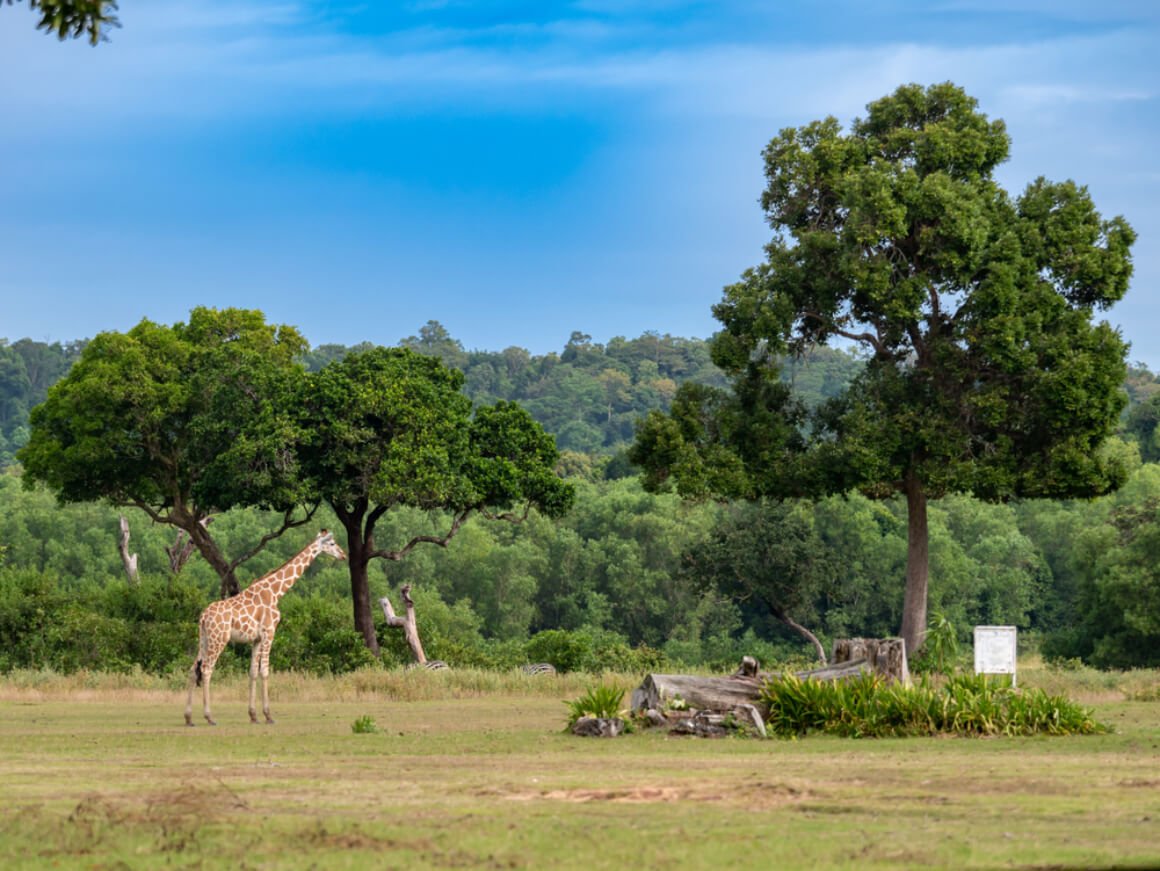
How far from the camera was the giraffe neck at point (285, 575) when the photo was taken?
2664 centimetres

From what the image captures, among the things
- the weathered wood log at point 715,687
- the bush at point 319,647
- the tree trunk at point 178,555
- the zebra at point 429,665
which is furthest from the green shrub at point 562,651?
the weathered wood log at point 715,687

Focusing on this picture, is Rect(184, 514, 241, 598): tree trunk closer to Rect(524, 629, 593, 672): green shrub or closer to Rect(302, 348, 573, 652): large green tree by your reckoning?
Rect(302, 348, 573, 652): large green tree

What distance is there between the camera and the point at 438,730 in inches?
926

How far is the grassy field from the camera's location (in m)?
11.0

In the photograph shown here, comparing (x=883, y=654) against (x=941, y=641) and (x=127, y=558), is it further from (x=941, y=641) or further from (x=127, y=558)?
(x=127, y=558)

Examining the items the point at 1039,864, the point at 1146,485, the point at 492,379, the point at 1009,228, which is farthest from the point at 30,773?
the point at 492,379

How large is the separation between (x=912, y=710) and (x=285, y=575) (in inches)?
445

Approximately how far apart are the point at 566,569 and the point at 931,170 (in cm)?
6568

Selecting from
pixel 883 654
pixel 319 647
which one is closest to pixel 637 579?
pixel 319 647

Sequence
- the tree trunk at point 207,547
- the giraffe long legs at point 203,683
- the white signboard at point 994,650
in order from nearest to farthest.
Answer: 1. the giraffe long legs at point 203,683
2. the white signboard at point 994,650
3. the tree trunk at point 207,547

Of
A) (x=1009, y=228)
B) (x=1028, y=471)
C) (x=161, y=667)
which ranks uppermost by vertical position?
(x=1009, y=228)

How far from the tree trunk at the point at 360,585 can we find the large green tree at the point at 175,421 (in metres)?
1.46

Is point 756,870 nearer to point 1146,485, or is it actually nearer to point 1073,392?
point 1073,392

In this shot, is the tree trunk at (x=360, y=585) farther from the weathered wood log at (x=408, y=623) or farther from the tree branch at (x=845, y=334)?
the tree branch at (x=845, y=334)
